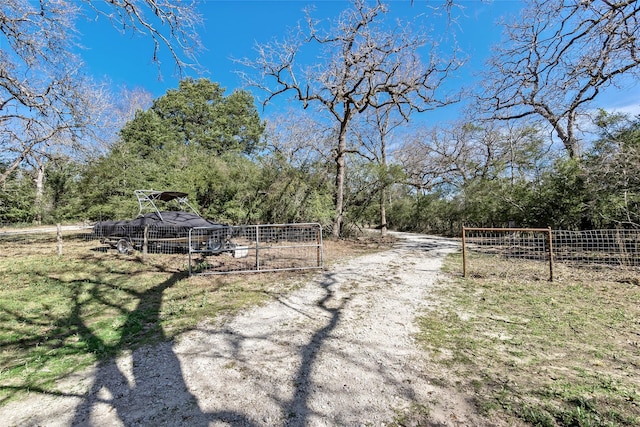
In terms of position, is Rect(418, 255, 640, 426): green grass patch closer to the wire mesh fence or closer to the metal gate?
the metal gate

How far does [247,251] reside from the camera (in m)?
7.92

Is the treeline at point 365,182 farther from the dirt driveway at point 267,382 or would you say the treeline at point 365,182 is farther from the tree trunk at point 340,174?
the dirt driveway at point 267,382

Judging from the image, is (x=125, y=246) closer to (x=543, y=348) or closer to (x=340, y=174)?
(x=340, y=174)

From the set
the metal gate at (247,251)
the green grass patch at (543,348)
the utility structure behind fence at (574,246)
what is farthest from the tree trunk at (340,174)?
the green grass patch at (543,348)

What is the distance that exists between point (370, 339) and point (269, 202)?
9.76 metres

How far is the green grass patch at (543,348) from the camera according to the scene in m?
2.01

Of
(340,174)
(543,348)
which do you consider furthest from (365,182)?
(543,348)

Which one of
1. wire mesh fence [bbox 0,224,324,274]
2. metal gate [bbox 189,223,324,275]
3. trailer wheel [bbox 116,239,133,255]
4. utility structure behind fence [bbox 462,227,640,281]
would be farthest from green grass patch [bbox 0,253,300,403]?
utility structure behind fence [bbox 462,227,640,281]

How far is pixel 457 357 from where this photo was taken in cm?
274

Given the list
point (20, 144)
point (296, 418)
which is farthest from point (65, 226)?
point (296, 418)

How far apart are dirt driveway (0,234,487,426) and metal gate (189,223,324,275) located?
3239 millimetres

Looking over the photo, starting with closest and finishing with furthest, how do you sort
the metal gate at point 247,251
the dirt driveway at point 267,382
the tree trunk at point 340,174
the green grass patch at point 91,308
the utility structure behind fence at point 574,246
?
1. the dirt driveway at point 267,382
2. the green grass patch at point 91,308
3. the utility structure behind fence at point 574,246
4. the metal gate at point 247,251
5. the tree trunk at point 340,174

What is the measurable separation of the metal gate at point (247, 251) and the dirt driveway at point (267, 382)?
324 centimetres

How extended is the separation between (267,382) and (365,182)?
40.9 feet
